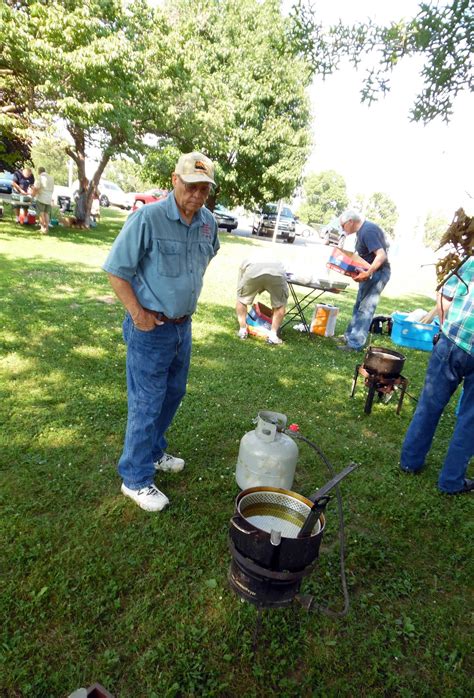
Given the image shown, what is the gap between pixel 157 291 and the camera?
2.48 meters

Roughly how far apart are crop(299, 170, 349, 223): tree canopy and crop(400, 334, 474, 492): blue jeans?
82779 mm

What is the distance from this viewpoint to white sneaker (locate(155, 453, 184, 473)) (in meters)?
3.35

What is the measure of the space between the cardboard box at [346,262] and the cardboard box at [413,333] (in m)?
1.51

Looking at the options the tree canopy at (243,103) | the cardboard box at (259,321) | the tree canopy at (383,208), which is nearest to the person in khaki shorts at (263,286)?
the cardboard box at (259,321)

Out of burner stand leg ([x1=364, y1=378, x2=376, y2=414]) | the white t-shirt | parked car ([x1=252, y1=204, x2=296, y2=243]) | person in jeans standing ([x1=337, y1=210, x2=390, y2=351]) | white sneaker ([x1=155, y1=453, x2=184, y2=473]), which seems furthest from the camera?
parked car ([x1=252, y1=204, x2=296, y2=243])

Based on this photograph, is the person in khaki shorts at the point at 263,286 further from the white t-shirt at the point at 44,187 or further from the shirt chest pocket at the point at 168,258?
the white t-shirt at the point at 44,187

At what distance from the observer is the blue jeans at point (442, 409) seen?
10.5ft

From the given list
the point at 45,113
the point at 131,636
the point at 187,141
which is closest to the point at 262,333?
the point at 131,636

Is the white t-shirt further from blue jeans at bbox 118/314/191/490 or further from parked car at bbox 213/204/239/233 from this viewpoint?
parked car at bbox 213/204/239/233

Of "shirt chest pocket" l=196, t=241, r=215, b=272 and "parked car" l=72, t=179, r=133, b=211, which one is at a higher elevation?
"shirt chest pocket" l=196, t=241, r=215, b=272

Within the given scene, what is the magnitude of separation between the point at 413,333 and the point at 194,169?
20.0 ft

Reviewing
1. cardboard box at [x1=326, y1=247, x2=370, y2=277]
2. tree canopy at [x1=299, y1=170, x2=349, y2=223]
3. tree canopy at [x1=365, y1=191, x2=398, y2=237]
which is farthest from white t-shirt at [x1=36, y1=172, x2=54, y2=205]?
tree canopy at [x1=365, y1=191, x2=398, y2=237]

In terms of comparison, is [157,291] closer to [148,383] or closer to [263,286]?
[148,383]

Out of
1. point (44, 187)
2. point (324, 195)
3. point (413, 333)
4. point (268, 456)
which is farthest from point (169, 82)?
point (324, 195)
